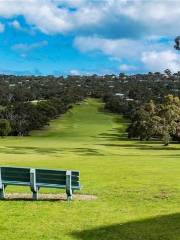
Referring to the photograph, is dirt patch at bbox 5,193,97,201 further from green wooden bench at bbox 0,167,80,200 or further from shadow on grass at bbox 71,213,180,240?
shadow on grass at bbox 71,213,180,240

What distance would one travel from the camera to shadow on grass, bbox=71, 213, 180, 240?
43.2 feet

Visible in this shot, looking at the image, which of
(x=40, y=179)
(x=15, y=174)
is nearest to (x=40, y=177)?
(x=40, y=179)

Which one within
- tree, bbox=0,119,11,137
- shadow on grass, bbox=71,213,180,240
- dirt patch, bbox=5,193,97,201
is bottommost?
tree, bbox=0,119,11,137

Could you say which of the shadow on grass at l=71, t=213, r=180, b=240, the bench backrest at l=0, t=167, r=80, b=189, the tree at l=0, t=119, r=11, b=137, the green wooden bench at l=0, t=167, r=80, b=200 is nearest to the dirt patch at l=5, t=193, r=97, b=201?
the green wooden bench at l=0, t=167, r=80, b=200

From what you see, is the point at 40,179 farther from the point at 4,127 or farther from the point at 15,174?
the point at 4,127

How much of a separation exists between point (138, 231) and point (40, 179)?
5843 millimetres

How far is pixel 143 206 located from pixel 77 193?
3578mm

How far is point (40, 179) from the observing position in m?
18.9

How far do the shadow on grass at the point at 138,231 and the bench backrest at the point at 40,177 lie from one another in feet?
13.4

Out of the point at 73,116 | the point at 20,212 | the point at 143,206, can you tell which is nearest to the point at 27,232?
the point at 20,212

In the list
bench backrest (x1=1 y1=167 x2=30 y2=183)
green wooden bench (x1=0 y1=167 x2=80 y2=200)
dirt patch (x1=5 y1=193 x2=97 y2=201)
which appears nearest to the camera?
green wooden bench (x1=0 y1=167 x2=80 y2=200)

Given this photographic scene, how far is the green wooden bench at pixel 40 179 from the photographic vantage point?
60.8ft

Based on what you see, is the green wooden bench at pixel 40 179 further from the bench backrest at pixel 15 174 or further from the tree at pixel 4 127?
the tree at pixel 4 127

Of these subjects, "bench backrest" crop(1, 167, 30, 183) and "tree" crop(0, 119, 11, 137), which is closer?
"bench backrest" crop(1, 167, 30, 183)
